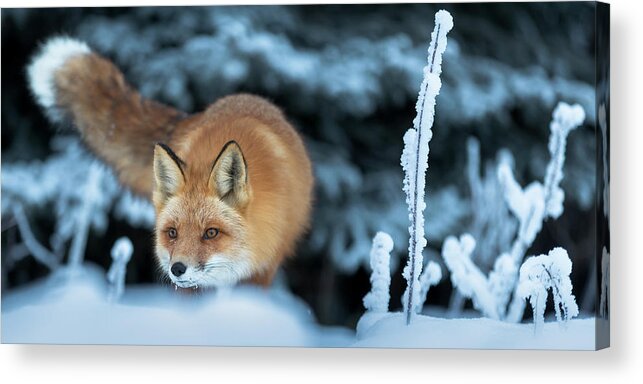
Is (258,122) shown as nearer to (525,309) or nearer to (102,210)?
(102,210)

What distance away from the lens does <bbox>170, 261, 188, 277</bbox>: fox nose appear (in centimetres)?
670

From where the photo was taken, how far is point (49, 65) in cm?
713

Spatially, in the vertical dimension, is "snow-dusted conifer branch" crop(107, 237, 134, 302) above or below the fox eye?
below

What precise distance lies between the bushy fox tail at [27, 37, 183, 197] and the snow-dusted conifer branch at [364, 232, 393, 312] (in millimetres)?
1359

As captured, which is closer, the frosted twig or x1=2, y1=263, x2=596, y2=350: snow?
x1=2, y1=263, x2=596, y2=350: snow

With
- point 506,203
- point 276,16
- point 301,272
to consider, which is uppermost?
point 276,16

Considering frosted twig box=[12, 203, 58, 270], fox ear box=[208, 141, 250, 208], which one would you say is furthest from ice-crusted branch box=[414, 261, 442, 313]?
frosted twig box=[12, 203, 58, 270]

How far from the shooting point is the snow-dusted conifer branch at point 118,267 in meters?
7.00

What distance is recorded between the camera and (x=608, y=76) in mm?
6781

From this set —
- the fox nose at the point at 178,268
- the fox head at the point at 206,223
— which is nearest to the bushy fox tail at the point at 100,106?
the fox head at the point at 206,223

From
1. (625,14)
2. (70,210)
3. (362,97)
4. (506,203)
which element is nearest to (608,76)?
(625,14)

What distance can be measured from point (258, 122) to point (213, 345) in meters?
1.26

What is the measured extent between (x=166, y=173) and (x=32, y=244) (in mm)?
890

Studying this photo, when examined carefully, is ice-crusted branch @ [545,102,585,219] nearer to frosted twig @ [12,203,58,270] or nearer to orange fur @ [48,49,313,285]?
orange fur @ [48,49,313,285]
